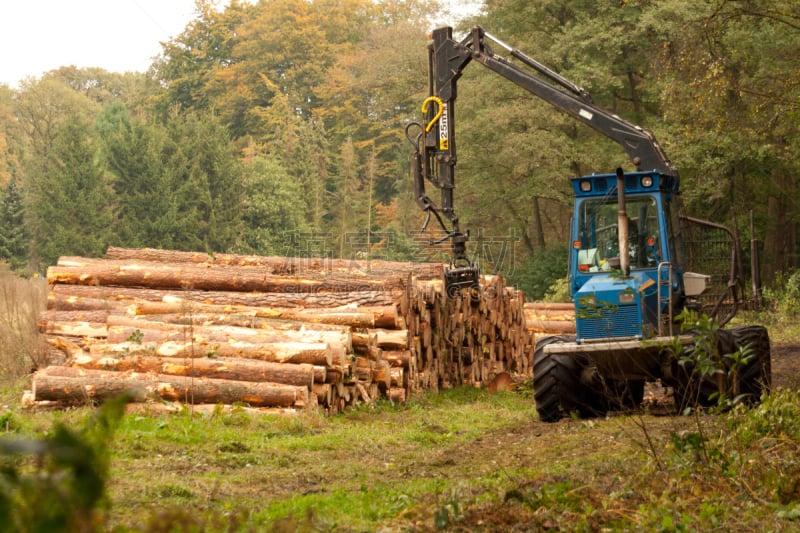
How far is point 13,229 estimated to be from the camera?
175 feet

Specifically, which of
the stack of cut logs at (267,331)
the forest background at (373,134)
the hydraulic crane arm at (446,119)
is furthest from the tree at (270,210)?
the hydraulic crane arm at (446,119)

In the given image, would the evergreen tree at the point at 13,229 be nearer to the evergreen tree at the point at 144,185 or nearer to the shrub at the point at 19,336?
the evergreen tree at the point at 144,185

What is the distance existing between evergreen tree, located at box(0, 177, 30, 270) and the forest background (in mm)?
115

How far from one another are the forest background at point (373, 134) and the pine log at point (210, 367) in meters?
8.79

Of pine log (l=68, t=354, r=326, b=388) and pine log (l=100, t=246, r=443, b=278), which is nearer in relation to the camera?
pine log (l=68, t=354, r=326, b=388)

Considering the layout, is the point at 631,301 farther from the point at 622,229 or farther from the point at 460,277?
the point at 460,277

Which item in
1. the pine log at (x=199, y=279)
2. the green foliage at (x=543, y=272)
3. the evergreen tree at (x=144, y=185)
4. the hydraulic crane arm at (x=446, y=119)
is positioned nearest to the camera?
the hydraulic crane arm at (x=446, y=119)

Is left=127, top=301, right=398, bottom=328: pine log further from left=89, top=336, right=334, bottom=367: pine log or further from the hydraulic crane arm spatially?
left=89, top=336, right=334, bottom=367: pine log

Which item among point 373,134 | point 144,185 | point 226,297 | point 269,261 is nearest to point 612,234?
point 226,297

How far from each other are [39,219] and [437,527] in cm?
4978

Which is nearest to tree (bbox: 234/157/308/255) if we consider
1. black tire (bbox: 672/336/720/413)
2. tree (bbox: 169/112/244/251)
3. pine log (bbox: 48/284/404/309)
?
tree (bbox: 169/112/244/251)

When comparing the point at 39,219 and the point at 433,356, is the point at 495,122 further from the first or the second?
the point at 39,219

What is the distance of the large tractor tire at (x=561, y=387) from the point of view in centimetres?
1113

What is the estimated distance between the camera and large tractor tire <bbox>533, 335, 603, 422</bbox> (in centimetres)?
1113
